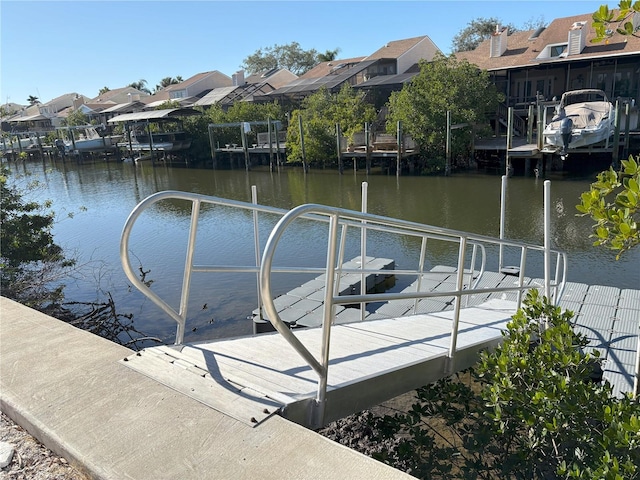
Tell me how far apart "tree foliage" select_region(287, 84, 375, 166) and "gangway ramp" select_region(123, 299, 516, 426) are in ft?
77.0

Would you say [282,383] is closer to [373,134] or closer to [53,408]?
[53,408]

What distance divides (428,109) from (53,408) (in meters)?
23.0

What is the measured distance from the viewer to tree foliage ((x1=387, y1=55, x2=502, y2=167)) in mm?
23125

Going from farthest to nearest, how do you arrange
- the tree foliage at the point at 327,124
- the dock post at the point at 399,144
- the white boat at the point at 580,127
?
1. the tree foliage at the point at 327,124
2. the dock post at the point at 399,144
3. the white boat at the point at 580,127

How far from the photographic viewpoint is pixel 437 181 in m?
21.9

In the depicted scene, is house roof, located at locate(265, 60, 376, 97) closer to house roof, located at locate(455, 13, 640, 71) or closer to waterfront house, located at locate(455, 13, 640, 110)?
house roof, located at locate(455, 13, 640, 71)

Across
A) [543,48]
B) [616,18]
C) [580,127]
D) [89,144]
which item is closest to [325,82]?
[543,48]

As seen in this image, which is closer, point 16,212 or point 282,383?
point 282,383

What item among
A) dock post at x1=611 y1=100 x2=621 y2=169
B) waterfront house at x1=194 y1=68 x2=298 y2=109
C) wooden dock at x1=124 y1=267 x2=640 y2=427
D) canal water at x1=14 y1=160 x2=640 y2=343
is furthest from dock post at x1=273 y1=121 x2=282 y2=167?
wooden dock at x1=124 y1=267 x2=640 y2=427

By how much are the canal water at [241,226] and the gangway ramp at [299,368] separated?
16.1ft

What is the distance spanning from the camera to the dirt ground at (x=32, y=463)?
206 centimetres

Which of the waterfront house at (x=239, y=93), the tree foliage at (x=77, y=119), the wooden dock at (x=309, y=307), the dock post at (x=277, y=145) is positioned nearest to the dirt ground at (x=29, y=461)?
the wooden dock at (x=309, y=307)

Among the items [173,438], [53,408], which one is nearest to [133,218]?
[53,408]

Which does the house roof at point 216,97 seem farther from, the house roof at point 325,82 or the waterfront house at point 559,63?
the waterfront house at point 559,63
